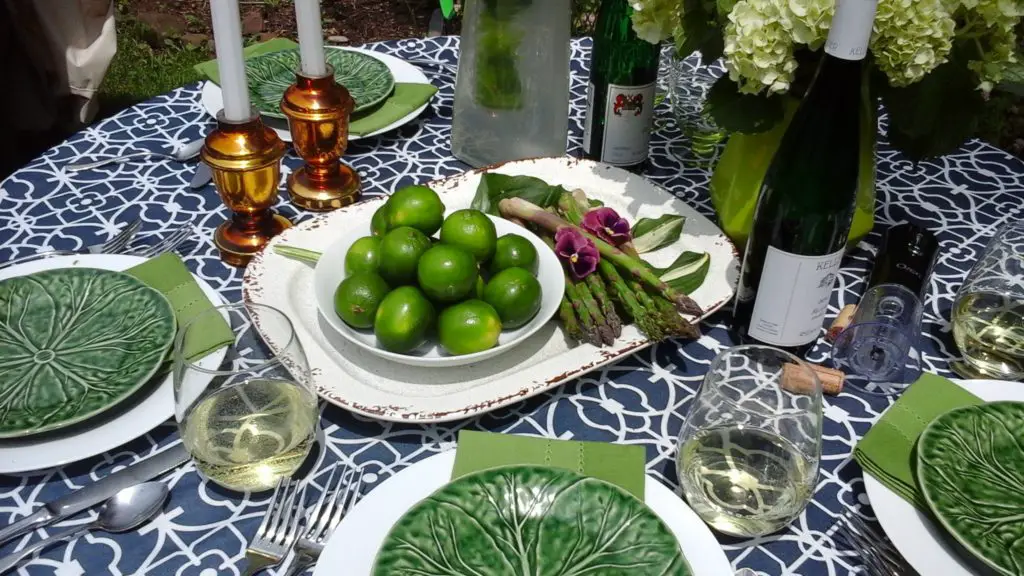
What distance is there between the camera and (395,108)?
1442 mm

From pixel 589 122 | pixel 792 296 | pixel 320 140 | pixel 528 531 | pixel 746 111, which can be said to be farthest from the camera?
pixel 589 122

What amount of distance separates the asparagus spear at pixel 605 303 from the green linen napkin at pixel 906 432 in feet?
0.96

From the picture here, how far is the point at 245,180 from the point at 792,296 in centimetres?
70

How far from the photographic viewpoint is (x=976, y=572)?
0.70 meters

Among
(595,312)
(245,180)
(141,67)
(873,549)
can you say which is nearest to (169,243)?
(245,180)

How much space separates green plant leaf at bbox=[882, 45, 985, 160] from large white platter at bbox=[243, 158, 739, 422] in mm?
261

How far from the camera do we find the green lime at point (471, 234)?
0.99 metres

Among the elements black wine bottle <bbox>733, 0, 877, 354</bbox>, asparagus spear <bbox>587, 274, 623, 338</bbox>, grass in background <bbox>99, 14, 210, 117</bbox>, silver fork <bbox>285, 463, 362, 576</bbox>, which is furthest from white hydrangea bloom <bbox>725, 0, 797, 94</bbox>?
grass in background <bbox>99, 14, 210, 117</bbox>

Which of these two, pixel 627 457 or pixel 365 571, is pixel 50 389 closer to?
pixel 365 571

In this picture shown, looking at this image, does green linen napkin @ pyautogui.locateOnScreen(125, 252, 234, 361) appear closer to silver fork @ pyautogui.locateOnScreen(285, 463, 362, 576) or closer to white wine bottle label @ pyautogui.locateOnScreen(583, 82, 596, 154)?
silver fork @ pyautogui.locateOnScreen(285, 463, 362, 576)

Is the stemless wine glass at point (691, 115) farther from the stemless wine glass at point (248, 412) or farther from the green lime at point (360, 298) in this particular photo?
the stemless wine glass at point (248, 412)

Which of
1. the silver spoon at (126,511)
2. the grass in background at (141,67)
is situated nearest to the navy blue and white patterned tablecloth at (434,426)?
the silver spoon at (126,511)

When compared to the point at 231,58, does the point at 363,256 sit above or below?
below

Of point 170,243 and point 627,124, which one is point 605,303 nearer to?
point 627,124
